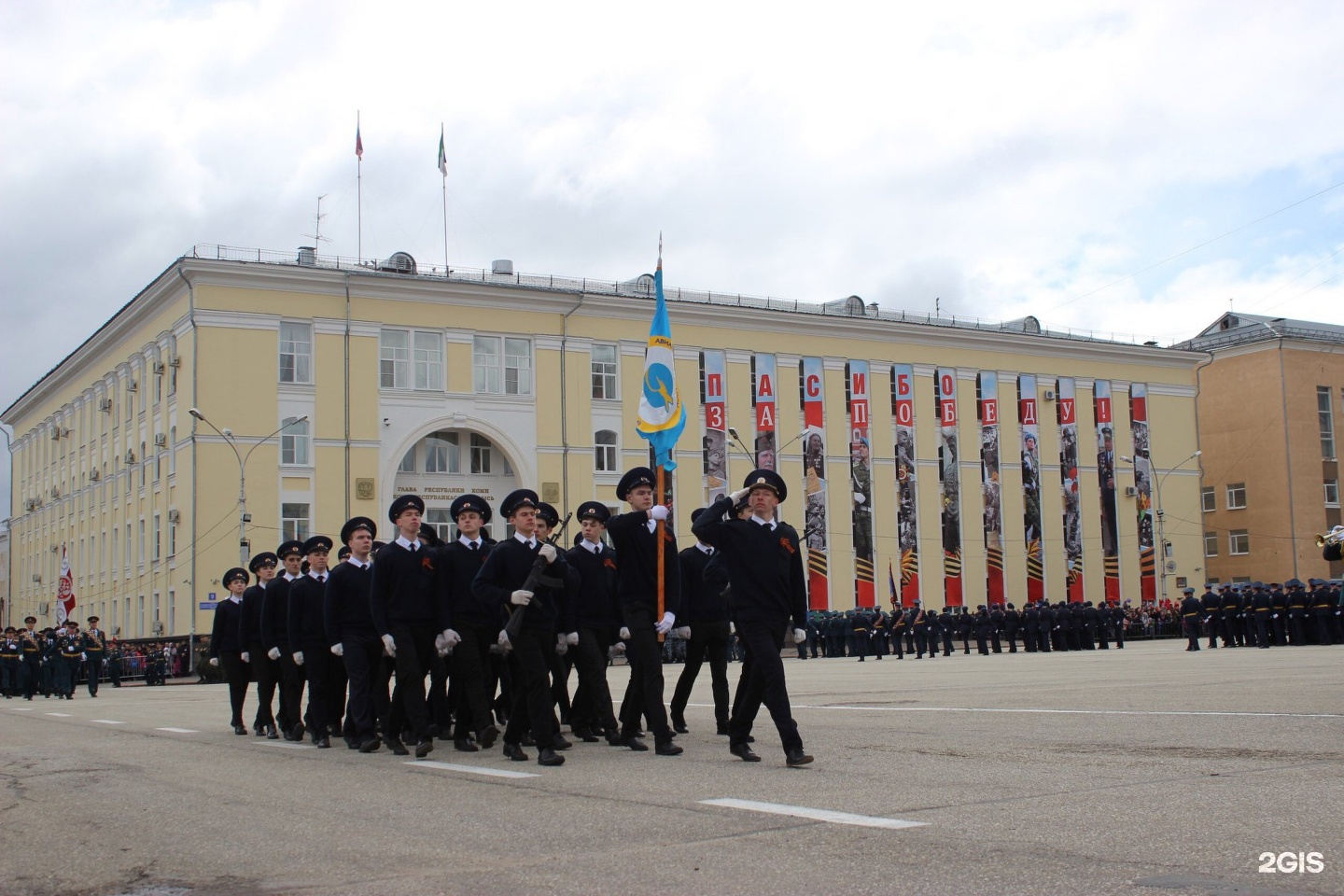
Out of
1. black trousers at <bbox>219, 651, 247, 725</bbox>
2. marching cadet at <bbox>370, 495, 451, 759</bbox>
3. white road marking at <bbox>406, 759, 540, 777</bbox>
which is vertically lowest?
white road marking at <bbox>406, 759, 540, 777</bbox>

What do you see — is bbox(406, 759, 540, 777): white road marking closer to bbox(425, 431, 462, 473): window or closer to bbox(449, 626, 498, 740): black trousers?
bbox(449, 626, 498, 740): black trousers

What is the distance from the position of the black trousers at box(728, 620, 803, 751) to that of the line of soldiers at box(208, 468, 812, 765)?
0.05 ft

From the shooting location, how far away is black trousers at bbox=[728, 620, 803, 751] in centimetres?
897

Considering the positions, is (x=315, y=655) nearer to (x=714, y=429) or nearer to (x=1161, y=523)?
(x=714, y=429)

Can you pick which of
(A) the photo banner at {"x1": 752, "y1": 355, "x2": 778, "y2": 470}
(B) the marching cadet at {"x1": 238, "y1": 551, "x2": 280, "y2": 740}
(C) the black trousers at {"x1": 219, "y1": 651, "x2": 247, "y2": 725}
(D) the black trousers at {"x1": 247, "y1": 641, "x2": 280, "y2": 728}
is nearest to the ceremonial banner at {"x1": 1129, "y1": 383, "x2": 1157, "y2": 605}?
(A) the photo banner at {"x1": 752, "y1": 355, "x2": 778, "y2": 470}

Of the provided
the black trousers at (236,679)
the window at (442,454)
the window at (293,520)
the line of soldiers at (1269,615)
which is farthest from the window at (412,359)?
the black trousers at (236,679)

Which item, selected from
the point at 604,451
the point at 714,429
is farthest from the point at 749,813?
the point at 714,429

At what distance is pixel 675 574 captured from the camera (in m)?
11.2

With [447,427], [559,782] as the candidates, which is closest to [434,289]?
[447,427]

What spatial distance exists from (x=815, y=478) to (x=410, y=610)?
4691 centimetres

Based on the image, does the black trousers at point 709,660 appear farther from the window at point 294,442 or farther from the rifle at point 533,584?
the window at point 294,442

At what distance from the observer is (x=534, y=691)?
10234mm

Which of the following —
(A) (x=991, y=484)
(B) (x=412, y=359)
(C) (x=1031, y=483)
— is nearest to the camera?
(B) (x=412, y=359)

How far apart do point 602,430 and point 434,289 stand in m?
8.45
